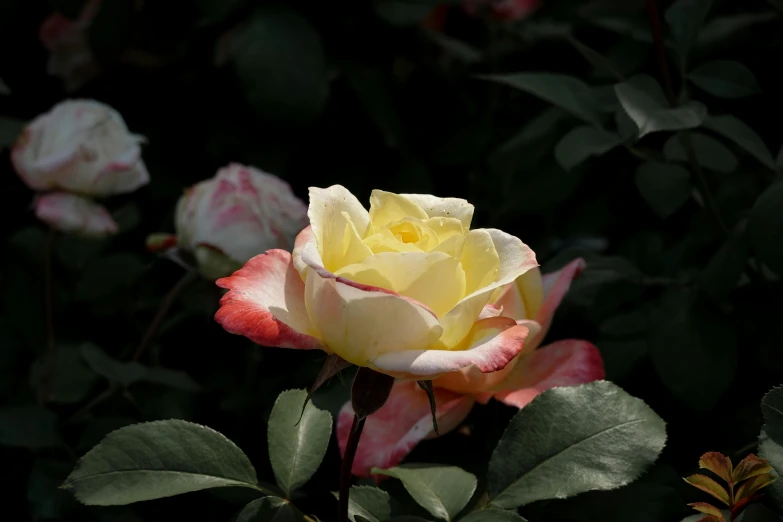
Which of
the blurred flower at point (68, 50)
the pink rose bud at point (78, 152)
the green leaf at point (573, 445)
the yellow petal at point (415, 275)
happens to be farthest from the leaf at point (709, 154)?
the blurred flower at point (68, 50)

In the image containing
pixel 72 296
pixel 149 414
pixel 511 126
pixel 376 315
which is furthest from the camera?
pixel 511 126

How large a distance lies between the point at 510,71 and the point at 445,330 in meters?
1.08

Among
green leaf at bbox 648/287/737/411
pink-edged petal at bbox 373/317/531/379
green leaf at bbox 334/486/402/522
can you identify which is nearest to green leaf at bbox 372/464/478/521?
green leaf at bbox 334/486/402/522

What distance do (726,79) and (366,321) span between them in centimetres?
56

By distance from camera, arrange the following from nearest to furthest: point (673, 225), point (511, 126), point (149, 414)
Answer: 1. point (149, 414)
2. point (673, 225)
3. point (511, 126)

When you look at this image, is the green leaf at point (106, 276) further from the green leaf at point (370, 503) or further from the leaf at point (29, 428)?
the green leaf at point (370, 503)

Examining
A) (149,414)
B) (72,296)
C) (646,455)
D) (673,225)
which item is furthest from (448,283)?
(673,225)

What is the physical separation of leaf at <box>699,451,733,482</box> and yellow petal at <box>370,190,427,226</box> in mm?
214

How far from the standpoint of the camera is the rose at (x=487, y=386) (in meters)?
0.62

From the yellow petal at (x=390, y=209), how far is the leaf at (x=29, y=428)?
1.56ft

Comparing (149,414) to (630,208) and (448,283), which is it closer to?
(448,283)

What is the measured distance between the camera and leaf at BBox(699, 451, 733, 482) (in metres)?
0.47

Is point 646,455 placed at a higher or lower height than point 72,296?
higher

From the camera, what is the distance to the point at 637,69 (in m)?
1.17
